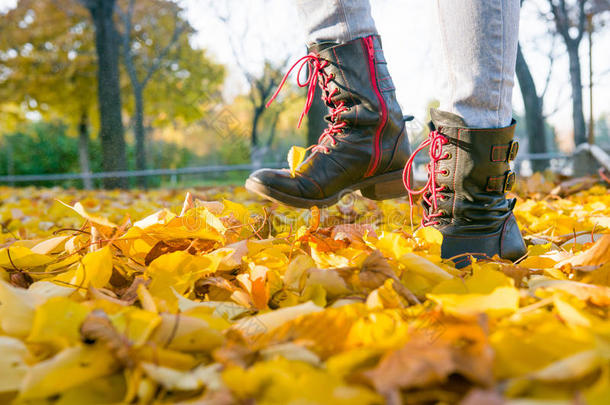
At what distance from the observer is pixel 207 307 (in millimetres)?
696

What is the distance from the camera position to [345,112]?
155cm

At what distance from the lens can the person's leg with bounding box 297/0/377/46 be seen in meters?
1.43

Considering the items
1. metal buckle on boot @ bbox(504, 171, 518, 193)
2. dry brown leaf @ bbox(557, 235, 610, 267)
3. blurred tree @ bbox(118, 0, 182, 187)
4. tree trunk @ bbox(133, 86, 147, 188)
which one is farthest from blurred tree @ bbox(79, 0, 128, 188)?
dry brown leaf @ bbox(557, 235, 610, 267)

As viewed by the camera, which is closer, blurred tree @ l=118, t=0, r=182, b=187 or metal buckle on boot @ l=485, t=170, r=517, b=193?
metal buckle on boot @ l=485, t=170, r=517, b=193

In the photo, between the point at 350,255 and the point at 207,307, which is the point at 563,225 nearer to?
the point at 350,255

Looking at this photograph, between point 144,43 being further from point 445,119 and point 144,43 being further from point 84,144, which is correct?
point 445,119

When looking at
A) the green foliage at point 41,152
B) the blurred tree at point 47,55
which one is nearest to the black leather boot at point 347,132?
the blurred tree at point 47,55

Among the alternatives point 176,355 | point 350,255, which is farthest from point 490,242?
point 176,355

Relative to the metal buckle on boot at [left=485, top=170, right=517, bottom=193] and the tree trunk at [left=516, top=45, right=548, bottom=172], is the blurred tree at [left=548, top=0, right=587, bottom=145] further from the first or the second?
the metal buckle on boot at [left=485, top=170, right=517, bottom=193]

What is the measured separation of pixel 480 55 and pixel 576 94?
10.1 m

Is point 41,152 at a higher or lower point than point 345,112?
higher

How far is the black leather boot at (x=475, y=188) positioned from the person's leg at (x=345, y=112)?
1.23ft

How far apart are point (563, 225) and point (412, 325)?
1.11m

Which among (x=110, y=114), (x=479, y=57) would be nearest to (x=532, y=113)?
(x=110, y=114)
